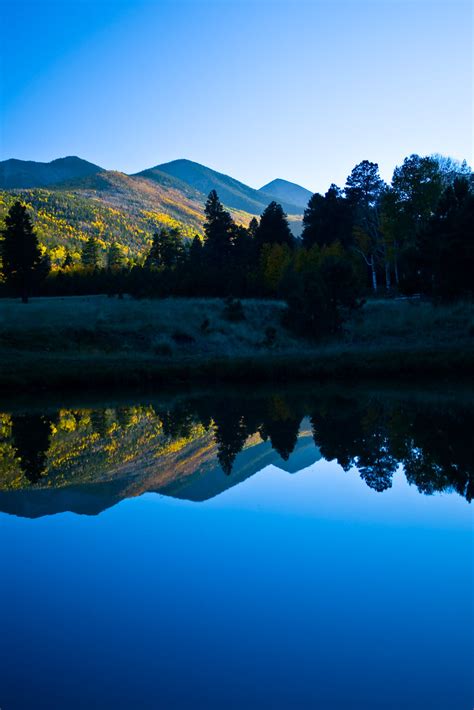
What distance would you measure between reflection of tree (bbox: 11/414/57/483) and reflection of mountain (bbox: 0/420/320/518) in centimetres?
81

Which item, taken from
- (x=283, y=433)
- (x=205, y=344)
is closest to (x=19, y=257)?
(x=205, y=344)

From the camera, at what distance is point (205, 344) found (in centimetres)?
3669

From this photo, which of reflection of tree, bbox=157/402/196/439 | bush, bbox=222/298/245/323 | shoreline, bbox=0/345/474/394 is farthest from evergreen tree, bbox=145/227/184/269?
reflection of tree, bbox=157/402/196/439

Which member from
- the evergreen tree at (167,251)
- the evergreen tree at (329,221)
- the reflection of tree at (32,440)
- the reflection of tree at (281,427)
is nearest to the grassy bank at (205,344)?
the reflection of tree at (32,440)

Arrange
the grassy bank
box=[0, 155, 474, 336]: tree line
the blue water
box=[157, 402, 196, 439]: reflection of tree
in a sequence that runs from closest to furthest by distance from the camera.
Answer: the blue water
box=[157, 402, 196, 439]: reflection of tree
the grassy bank
box=[0, 155, 474, 336]: tree line

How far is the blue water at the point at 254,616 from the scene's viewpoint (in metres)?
4.66

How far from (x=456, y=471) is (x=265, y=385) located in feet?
45.2

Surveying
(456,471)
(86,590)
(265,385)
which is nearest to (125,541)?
(86,590)

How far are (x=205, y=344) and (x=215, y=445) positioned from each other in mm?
23393

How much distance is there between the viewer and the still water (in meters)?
4.74

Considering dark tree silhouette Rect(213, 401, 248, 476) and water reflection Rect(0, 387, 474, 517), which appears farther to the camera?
dark tree silhouette Rect(213, 401, 248, 476)

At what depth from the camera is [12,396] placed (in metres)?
22.7

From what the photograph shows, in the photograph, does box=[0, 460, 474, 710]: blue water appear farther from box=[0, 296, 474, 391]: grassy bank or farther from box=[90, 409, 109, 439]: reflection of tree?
box=[0, 296, 474, 391]: grassy bank

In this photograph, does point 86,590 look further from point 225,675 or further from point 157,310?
point 157,310
